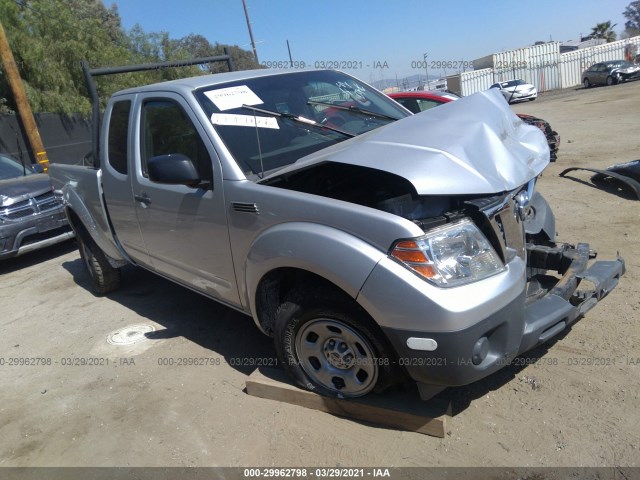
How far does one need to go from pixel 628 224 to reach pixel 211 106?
446 centimetres

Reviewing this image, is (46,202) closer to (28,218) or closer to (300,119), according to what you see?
(28,218)

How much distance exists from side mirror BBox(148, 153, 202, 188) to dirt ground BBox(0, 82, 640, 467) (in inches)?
56.5

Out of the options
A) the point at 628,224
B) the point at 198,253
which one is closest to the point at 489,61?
the point at 628,224

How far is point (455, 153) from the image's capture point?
2.65 m

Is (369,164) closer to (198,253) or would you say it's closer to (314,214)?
(314,214)

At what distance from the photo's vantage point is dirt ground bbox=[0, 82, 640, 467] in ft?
9.00

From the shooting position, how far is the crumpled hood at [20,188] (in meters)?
6.99

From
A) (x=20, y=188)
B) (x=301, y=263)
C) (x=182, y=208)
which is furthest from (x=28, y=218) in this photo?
(x=301, y=263)

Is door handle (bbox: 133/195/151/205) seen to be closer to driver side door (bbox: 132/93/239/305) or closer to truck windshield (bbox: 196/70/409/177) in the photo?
driver side door (bbox: 132/93/239/305)

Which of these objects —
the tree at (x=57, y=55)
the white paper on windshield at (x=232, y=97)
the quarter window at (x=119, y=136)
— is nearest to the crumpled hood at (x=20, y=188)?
the quarter window at (x=119, y=136)

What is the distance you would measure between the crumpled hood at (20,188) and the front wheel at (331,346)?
5112 millimetres

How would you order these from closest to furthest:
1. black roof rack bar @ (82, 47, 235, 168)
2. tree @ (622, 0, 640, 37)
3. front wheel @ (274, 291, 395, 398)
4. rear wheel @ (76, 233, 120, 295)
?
1. front wheel @ (274, 291, 395, 398)
2. black roof rack bar @ (82, 47, 235, 168)
3. rear wheel @ (76, 233, 120, 295)
4. tree @ (622, 0, 640, 37)

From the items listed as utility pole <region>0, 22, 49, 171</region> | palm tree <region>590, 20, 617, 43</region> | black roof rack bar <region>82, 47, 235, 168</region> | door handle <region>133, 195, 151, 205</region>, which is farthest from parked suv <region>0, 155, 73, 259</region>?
palm tree <region>590, 20, 617, 43</region>

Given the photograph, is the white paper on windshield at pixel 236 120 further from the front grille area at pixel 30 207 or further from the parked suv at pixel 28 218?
the front grille area at pixel 30 207
